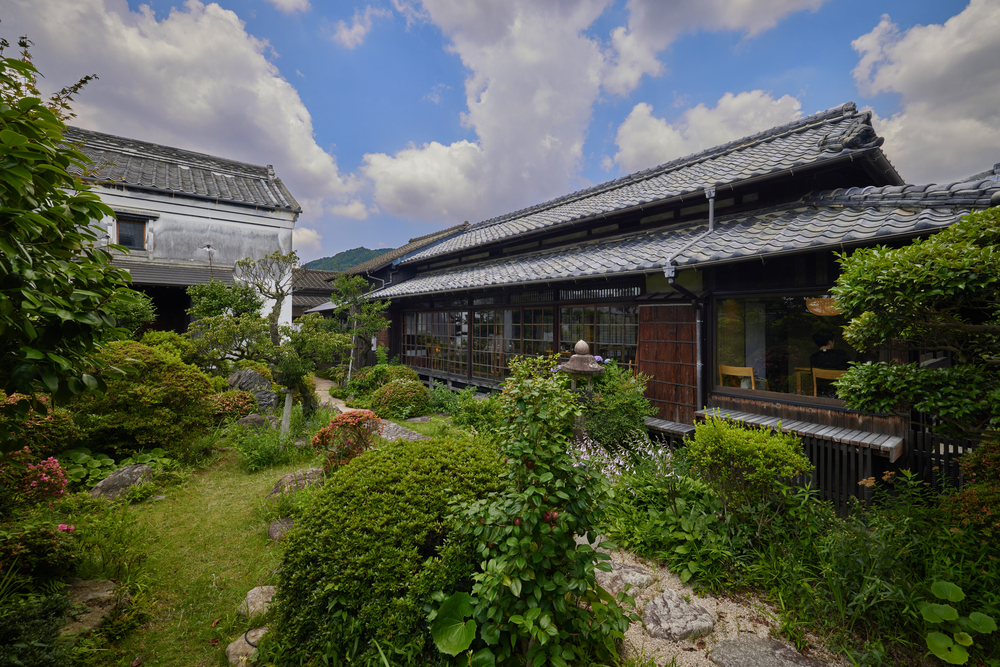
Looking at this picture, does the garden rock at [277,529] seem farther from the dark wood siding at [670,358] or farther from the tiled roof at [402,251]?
the tiled roof at [402,251]

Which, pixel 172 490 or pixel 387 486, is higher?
pixel 387 486

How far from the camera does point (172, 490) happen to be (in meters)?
5.16

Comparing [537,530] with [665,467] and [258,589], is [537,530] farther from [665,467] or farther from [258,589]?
[665,467]

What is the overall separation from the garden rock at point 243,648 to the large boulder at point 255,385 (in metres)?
7.04

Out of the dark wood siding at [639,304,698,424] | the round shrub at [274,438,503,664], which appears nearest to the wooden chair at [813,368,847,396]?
the dark wood siding at [639,304,698,424]

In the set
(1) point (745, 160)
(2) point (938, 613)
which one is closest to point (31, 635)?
(2) point (938, 613)

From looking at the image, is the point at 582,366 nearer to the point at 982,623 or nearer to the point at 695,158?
the point at 982,623

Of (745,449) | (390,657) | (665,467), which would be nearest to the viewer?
(390,657)

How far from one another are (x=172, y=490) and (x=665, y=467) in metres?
6.29

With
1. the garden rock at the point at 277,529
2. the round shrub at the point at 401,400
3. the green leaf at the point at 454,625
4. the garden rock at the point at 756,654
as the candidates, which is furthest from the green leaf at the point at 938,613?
the round shrub at the point at 401,400

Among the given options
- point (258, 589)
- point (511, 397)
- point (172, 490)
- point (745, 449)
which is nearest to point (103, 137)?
point (172, 490)

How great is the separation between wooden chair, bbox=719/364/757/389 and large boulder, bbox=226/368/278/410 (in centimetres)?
912

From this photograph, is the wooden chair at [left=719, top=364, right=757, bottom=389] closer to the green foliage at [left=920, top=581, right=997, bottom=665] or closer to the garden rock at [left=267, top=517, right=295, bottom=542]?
the green foliage at [left=920, top=581, right=997, bottom=665]

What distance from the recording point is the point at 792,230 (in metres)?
5.10
